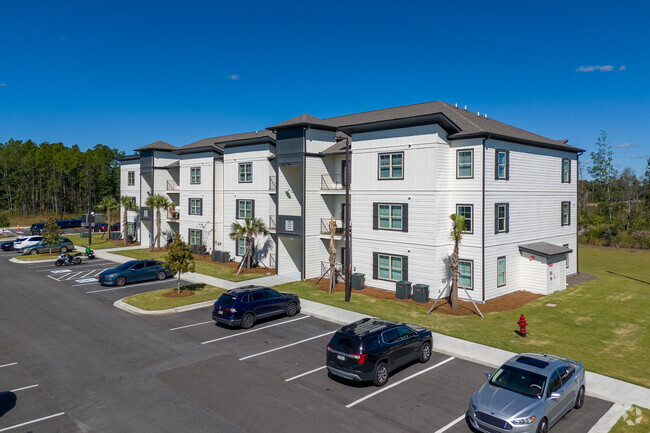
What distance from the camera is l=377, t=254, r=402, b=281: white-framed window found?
87.2 feet

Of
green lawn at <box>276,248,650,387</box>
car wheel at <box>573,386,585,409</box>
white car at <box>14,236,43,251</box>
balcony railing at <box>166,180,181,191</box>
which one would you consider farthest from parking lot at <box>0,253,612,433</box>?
white car at <box>14,236,43,251</box>

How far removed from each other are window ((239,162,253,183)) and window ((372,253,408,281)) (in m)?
14.5

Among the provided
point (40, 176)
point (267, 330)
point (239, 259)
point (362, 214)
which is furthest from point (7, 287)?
point (40, 176)

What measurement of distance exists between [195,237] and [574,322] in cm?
3376

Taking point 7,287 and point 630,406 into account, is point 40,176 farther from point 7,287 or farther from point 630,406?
point 630,406

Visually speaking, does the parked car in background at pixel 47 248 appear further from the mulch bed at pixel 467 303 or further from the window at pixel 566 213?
the window at pixel 566 213

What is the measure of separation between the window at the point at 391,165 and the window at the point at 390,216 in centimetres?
184

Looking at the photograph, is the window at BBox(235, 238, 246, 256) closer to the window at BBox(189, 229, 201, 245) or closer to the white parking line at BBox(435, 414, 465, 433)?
the window at BBox(189, 229, 201, 245)

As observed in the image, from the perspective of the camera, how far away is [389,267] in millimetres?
27031

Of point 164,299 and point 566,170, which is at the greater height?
point 566,170

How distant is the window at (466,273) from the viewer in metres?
24.8

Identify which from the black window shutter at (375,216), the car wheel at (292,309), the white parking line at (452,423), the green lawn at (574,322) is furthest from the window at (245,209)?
the white parking line at (452,423)

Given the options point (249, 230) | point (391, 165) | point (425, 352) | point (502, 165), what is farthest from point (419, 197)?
point (249, 230)

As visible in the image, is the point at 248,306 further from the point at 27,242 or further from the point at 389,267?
the point at 27,242
